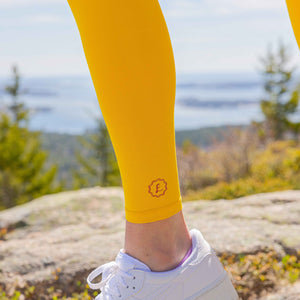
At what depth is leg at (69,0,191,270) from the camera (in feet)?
2.17

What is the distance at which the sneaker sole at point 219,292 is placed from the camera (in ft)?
2.58

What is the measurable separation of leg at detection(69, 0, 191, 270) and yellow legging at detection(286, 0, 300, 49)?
0.80ft

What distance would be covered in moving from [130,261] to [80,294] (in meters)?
0.72

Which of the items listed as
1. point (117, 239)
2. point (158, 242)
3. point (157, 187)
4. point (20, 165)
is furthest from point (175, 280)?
point (20, 165)

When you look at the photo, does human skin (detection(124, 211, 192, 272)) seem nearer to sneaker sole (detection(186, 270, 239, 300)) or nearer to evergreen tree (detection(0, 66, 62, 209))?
sneaker sole (detection(186, 270, 239, 300))

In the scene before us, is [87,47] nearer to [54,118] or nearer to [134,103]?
[134,103]

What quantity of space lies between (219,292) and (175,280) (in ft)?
0.36

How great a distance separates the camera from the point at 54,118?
67938 mm

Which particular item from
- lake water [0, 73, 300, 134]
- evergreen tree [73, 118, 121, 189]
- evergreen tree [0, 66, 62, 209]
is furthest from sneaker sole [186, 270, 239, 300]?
lake water [0, 73, 300, 134]

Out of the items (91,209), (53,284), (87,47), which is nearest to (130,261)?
(87,47)

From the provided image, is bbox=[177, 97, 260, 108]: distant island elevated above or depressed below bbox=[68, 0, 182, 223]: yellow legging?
below

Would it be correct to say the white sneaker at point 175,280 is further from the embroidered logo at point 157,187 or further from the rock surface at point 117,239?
the rock surface at point 117,239

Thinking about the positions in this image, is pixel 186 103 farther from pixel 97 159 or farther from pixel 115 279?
pixel 115 279

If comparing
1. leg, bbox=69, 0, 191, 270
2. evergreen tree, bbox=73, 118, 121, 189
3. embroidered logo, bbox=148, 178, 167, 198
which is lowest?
evergreen tree, bbox=73, 118, 121, 189
